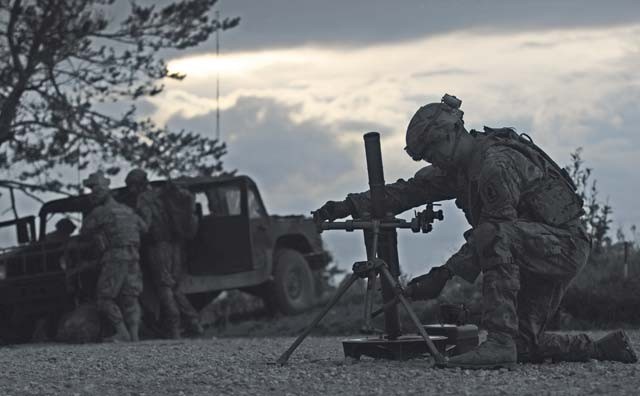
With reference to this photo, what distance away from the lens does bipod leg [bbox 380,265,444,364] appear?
289 inches

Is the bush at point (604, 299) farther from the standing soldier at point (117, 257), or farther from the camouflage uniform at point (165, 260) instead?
the standing soldier at point (117, 257)

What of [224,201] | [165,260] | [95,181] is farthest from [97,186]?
[224,201]

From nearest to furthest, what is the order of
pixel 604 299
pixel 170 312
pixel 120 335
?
1. pixel 604 299
2. pixel 120 335
3. pixel 170 312

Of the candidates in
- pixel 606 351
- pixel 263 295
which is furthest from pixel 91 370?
pixel 263 295

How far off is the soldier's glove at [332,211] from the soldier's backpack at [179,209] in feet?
25.3

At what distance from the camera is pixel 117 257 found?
14.6m

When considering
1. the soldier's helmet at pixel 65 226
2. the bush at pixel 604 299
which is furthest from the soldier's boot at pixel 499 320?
the soldier's helmet at pixel 65 226

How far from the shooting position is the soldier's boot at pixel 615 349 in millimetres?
7691

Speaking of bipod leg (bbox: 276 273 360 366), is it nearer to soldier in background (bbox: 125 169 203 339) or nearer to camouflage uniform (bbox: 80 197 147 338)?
camouflage uniform (bbox: 80 197 147 338)

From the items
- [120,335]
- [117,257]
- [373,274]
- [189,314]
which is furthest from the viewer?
[189,314]

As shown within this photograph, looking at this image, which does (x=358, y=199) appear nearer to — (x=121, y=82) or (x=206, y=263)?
(x=206, y=263)

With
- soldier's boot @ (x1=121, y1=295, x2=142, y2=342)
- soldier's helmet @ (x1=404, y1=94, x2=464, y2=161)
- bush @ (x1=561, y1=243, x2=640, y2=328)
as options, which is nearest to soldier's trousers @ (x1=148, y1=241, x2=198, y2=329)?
soldier's boot @ (x1=121, y1=295, x2=142, y2=342)

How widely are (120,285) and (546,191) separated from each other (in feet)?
26.5

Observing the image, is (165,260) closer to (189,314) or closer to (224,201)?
(189,314)
